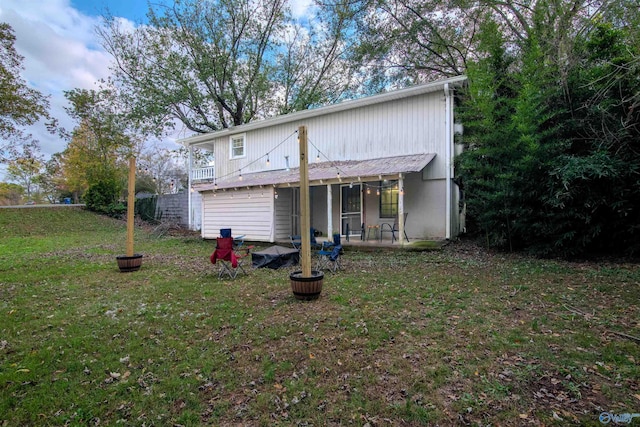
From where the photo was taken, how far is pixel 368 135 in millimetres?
11102

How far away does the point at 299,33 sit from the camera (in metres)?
18.7

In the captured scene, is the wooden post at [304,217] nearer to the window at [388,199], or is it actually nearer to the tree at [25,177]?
the window at [388,199]

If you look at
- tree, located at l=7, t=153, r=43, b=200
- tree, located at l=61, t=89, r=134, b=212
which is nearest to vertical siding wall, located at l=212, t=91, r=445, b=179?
tree, located at l=61, t=89, r=134, b=212

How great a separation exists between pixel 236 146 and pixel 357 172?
7.83 meters

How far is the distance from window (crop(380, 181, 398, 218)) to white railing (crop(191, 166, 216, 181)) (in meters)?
8.91

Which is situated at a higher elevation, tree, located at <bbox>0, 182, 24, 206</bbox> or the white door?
tree, located at <bbox>0, 182, 24, 206</bbox>

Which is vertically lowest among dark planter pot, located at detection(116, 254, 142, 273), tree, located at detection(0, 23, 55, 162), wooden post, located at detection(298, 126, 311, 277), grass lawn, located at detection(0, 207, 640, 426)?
grass lawn, located at detection(0, 207, 640, 426)

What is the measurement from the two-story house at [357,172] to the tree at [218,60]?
5.85 m

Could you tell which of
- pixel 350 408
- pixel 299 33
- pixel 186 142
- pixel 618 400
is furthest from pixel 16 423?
pixel 299 33

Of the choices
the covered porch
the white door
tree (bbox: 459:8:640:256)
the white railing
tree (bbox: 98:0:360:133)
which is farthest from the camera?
tree (bbox: 98:0:360:133)

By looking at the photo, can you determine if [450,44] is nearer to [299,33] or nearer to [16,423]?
[299,33]

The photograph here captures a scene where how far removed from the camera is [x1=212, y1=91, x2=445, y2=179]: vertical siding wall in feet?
31.9

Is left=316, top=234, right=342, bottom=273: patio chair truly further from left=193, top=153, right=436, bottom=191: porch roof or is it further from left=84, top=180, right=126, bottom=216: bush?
left=84, top=180, right=126, bottom=216: bush

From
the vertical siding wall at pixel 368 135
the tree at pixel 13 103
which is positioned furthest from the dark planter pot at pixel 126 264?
the tree at pixel 13 103
